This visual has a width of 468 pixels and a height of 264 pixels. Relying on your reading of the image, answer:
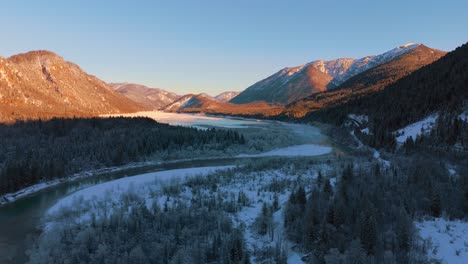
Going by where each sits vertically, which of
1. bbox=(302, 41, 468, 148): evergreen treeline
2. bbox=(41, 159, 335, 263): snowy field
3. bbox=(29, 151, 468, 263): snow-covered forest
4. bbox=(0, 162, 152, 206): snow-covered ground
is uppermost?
bbox=(302, 41, 468, 148): evergreen treeline

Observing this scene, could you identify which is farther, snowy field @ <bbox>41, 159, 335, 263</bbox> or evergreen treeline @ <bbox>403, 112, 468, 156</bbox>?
evergreen treeline @ <bbox>403, 112, 468, 156</bbox>

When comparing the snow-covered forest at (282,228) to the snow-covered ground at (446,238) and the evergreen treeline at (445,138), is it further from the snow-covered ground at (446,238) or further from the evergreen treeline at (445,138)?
the evergreen treeline at (445,138)

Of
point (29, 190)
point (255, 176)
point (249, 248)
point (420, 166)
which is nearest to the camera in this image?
point (249, 248)

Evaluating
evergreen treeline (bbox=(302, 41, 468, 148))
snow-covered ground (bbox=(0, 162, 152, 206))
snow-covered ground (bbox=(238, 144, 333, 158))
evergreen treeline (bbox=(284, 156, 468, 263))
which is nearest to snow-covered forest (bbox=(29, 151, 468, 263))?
evergreen treeline (bbox=(284, 156, 468, 263))

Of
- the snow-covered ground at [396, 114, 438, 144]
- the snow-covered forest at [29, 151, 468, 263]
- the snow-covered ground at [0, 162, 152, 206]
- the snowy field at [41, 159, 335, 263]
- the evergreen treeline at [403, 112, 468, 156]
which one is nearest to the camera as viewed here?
the snow-covered forest at [29, 151, 468, 263]

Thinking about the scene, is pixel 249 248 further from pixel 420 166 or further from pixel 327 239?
pixel 420 166

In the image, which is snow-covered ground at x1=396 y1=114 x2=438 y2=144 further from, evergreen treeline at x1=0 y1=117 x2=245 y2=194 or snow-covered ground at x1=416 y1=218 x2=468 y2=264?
snow-covered ground at x1=416 y1=218 x2=468 y2=264


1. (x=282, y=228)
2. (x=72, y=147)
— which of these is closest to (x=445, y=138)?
(x=282, y=228)

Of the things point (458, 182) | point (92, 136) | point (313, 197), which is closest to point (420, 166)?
point (458, 182)

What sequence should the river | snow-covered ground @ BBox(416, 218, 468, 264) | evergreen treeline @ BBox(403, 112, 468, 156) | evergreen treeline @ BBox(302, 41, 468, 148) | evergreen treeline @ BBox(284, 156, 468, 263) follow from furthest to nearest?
evergreen treeline @ BBox(302, 41, 468, 148) → evergreen treeline @ BBox(403, 112, 468, 156) → the river → evergreen treeline @ BBox(284, 156, 468, 263) → snow-covered ground @ BBox(416, 218, 468, 264)
